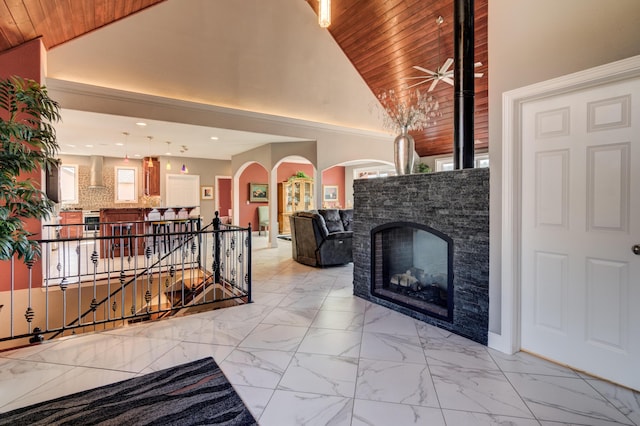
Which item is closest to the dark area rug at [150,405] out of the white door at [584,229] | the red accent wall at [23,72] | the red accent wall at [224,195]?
the white door at [584,229]

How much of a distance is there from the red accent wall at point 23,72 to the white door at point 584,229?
5.51 metres

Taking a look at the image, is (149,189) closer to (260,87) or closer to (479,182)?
(260,87)

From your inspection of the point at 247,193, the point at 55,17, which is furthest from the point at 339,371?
the point at 247,193

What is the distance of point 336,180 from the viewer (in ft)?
43.0

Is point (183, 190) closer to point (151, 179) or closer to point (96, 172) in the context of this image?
point (151, 179)

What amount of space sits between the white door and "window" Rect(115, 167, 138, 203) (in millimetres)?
11074

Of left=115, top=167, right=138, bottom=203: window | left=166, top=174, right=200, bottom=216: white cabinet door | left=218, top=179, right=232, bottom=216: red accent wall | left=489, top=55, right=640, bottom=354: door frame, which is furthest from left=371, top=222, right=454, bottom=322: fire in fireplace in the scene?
left=115, top=167, right=138, bottom=203: window

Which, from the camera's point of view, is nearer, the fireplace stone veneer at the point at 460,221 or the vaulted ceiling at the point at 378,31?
the fireplace stone veneer at the point at 460,221

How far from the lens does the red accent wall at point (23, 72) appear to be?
4.00 metres

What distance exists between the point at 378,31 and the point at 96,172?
29.8ft

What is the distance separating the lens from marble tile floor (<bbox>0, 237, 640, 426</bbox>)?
1774mm

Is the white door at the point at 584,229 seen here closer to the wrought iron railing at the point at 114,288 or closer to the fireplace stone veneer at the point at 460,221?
the fireplace stone veneer at the point at 460,221

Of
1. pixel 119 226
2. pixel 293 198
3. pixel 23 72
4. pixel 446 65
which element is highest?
pixel 446 65

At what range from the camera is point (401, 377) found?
2127 mm
